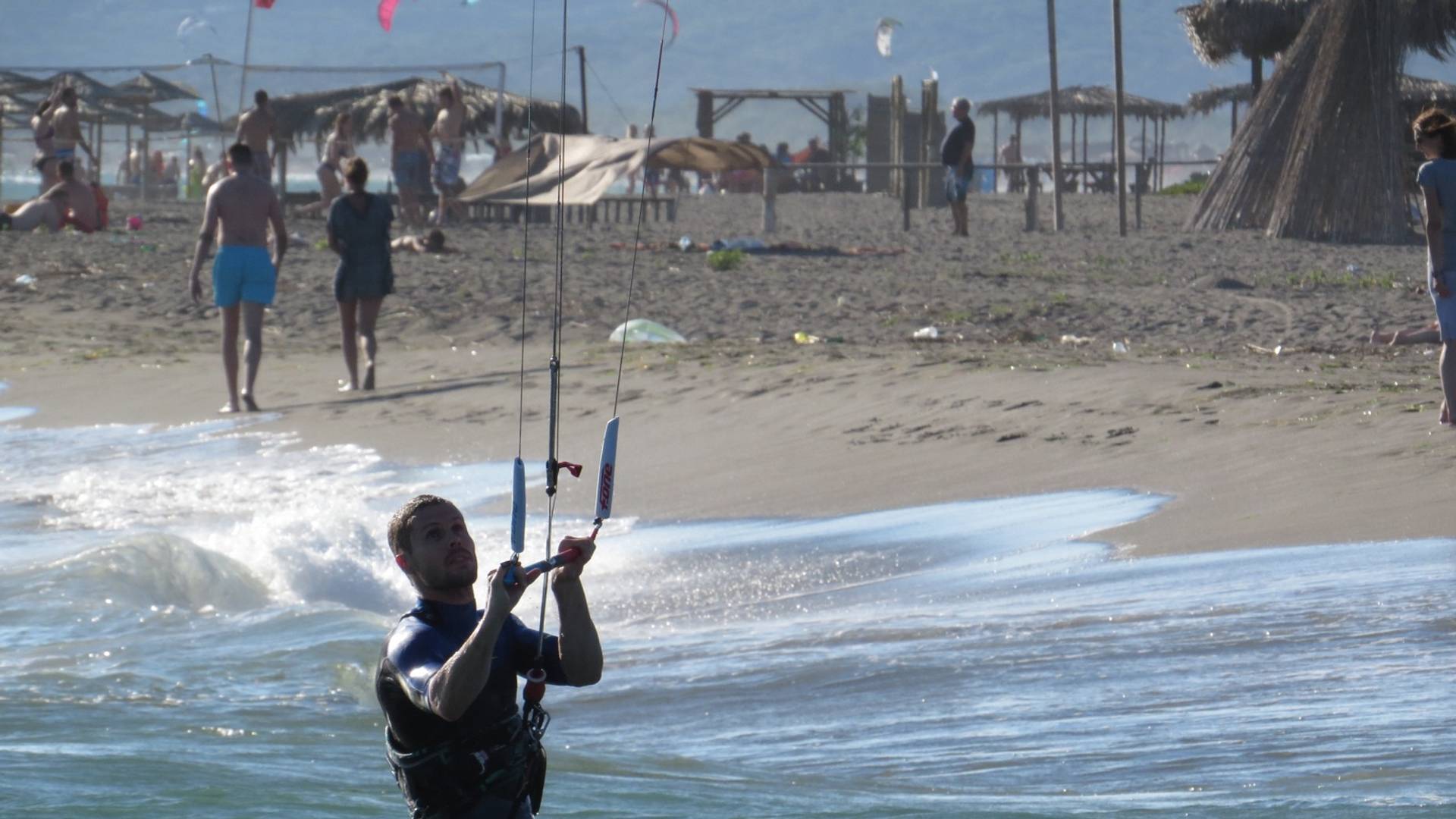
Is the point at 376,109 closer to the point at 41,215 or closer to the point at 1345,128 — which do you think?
the point at 41,215

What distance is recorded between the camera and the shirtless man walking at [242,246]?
1136 centimetres

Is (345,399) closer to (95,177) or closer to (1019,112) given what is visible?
(95,177)

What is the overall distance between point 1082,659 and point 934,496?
106 inches

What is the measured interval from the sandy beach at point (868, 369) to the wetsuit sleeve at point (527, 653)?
4.36 metres

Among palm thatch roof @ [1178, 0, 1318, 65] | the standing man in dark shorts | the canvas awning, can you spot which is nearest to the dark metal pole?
the canvas awning

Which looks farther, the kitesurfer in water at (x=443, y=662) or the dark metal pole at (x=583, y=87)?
the dark metal pole at (x=583, y=87)

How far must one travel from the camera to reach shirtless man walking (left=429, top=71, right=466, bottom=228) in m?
23.1

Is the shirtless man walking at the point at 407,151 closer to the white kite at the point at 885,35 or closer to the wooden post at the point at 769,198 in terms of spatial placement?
the wooden post at the point at 769,198

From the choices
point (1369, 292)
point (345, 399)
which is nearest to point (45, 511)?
point (345, 399)

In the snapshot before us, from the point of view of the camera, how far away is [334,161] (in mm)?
23500

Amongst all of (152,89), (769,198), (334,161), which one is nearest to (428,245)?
(334,161)

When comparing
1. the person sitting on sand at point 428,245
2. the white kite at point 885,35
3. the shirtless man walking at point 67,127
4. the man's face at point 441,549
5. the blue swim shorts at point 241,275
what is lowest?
the man's face at point 441,549

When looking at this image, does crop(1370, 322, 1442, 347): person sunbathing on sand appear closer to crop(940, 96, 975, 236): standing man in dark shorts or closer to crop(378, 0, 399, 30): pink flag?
crop(940, 96, 975, 236): standing man in dark shorts

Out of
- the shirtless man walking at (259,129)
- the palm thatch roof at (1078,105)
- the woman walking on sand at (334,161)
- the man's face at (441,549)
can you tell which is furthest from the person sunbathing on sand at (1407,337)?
the palm thatch roof at (1078,105)
